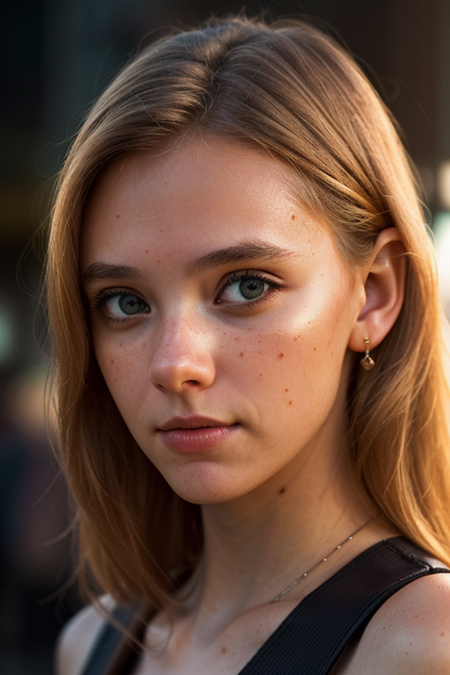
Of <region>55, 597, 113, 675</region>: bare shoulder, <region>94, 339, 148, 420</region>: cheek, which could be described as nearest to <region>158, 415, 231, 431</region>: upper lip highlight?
<region>94, 339, 148, 420</region>: cheek

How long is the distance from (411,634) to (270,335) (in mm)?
574

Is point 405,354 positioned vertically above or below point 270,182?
below

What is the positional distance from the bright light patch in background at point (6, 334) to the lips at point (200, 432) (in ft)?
17.4

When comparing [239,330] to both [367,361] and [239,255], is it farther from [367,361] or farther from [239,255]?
[367,361]

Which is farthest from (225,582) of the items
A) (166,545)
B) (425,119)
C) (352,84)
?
(425,119)

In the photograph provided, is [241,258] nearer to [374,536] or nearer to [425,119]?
[374,536]

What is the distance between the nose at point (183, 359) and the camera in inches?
53.6

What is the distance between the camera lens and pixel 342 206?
1.50m

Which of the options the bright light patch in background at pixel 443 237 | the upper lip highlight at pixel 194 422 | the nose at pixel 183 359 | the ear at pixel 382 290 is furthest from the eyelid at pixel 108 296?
the bright light patch in background at pixel 443 237

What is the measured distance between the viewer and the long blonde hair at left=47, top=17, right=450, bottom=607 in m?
1.48

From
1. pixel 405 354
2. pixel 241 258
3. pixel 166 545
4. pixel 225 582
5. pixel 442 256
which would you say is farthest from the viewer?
pixel 442 256

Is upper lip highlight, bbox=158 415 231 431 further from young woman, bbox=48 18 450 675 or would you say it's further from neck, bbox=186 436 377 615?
neck, bbox=186 436 377 615

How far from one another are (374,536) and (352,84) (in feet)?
3.29

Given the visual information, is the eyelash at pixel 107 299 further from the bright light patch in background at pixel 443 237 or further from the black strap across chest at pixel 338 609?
the bright light patch in background at pixel 443 237
